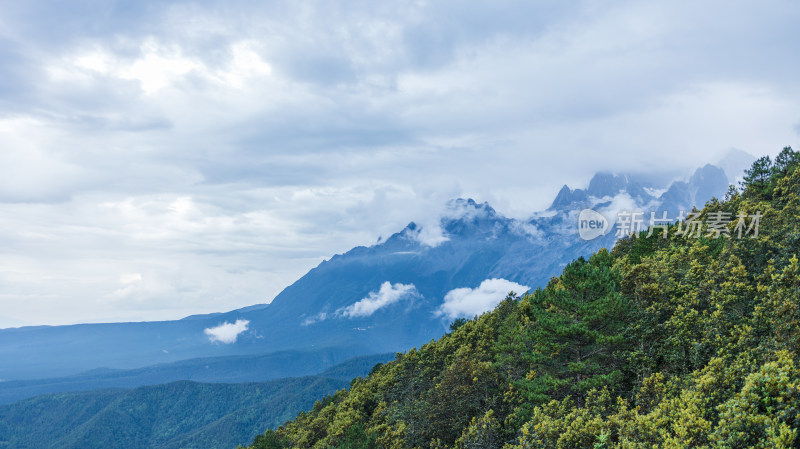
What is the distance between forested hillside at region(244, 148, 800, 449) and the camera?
19.4 m

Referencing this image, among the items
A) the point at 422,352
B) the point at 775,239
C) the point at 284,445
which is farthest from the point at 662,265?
the point at 284,445

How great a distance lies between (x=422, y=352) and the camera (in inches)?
2741

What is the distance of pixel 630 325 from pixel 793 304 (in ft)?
40.1

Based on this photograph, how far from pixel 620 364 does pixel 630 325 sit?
8.76 feet

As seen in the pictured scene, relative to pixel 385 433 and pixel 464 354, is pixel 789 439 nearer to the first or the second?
pixel 464 354

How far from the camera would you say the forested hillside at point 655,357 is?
1938 centimetres

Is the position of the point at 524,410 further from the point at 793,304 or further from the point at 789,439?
the point at 789,439

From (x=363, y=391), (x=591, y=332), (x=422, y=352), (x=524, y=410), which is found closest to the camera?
(x=591, y=332)

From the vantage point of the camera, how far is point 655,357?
31109mm

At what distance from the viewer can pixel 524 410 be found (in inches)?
1395

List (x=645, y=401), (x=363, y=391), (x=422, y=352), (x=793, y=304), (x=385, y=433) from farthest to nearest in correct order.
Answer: (x=363, y=391)
(x=422, y=352)
(x=385, y=433)
(x=645, y=401)
(x=793, y=304)

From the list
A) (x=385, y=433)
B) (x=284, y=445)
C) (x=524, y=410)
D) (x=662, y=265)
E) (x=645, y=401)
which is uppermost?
(x=662, y=265)

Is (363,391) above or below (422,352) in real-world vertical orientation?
below

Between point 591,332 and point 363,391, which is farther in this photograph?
point 363,391
